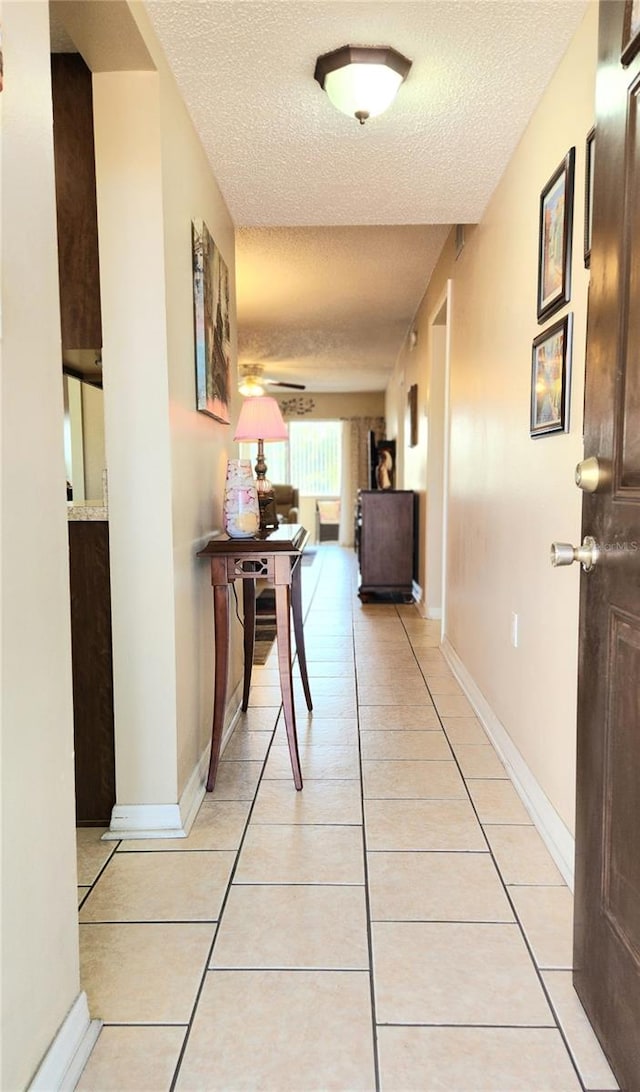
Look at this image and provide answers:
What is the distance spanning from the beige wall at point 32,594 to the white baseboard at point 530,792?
3.73ft

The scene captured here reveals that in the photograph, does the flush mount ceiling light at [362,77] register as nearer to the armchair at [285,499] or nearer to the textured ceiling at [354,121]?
the textured ceiling at [354,121]

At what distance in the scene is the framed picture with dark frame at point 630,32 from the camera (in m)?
1.07

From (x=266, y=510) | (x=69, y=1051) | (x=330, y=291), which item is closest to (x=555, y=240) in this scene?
(x=266, y=510)

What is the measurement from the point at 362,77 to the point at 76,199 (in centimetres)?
87

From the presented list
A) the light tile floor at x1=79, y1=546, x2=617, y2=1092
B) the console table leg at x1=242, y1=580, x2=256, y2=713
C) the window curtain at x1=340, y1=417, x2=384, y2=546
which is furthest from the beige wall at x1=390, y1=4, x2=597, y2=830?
the window curtain at x1=340, y1=417, x2=384, y2=546

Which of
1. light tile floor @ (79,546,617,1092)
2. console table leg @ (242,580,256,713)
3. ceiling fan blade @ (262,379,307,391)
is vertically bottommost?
light tile floor @ (79,546,617,1092)

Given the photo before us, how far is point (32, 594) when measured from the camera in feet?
3.53

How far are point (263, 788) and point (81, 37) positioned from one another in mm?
2194

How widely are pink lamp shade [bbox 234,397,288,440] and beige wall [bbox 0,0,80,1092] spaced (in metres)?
1.71

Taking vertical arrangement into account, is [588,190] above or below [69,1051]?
above

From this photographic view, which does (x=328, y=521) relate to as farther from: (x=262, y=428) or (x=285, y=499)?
A: (x=262, y=428)

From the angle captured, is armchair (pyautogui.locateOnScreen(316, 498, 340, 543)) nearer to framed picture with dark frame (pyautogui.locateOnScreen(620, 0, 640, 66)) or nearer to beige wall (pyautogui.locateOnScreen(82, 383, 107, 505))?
→ beige wall (pyautogui.locateOnScreen(82, 383, 107, 505))

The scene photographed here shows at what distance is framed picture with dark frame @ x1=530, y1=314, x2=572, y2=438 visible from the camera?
1.90 metres

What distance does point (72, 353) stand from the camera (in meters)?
2.06
